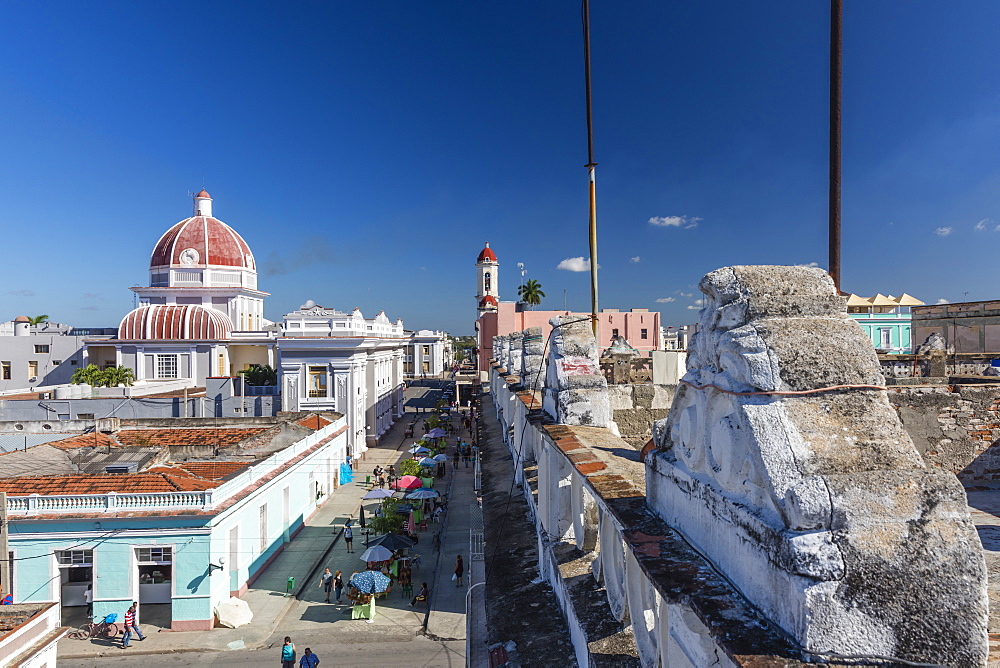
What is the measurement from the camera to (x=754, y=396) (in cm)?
218

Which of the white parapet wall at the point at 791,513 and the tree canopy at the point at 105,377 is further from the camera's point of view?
the tree canopy at the point at 105,377

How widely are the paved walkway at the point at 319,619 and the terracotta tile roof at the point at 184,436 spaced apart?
4.31m

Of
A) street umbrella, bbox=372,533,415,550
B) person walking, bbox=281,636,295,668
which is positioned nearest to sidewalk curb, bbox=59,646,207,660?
person walking, bbox=281,636,295,668

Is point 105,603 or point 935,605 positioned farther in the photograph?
point 105,603

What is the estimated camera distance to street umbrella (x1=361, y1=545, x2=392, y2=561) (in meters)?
15.5

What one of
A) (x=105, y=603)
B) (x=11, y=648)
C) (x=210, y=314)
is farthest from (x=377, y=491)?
(x=210, y=314)

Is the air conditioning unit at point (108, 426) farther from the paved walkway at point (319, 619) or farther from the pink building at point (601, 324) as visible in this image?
the pink building at point (601, 324)

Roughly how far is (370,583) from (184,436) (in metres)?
11.6

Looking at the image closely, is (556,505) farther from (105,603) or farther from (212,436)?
(212,436)

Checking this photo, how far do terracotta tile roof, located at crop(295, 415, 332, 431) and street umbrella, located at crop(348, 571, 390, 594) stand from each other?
31.7 ft

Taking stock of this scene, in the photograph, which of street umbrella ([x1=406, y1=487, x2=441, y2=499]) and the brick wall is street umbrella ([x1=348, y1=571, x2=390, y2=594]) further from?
the brick wall

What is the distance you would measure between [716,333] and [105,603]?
52.5 ft

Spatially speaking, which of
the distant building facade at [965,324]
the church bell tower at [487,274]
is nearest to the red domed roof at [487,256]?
the church bell tower at [487,274]

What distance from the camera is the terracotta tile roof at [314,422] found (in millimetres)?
23466
